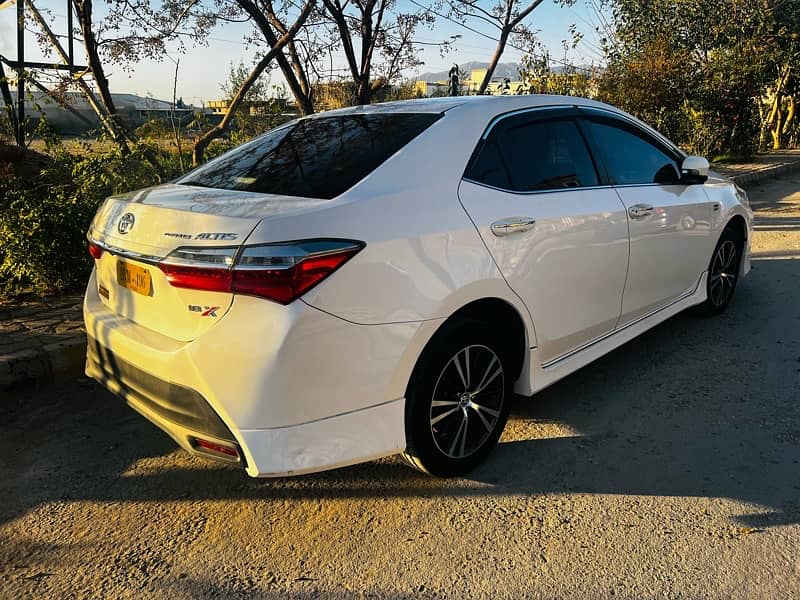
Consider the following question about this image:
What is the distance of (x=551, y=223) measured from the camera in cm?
308

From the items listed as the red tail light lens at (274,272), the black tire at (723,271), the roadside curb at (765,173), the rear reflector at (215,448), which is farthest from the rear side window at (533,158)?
the roadside curb at (765,173)

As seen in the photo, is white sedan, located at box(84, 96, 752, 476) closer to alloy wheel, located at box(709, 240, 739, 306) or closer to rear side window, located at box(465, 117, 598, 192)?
rear side window, located at box(465, 117, 598, 192)

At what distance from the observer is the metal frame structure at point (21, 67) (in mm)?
5465

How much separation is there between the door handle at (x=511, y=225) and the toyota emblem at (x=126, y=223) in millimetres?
1488

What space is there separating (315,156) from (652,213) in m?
2.09

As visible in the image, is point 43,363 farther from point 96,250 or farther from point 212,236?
point 212,236

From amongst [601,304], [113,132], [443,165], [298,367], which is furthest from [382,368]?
[113,132]

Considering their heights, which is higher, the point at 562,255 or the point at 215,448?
the point at 562,255

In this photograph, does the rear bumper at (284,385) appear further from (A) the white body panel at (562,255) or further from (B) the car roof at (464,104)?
(B) the car roof at (464,104)

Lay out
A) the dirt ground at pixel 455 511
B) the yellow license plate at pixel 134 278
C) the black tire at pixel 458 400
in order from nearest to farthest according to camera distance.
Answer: the dirt ground at pixel 455 511, the yellow license plate at pixel 134 278, the black tire at pixel 458 400

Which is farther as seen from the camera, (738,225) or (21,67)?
(21,67)

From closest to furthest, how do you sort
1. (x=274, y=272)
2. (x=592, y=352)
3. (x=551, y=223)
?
(x=274, y=272) < (x=551, y=223) < (x=592, y=352)

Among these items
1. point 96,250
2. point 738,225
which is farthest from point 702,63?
point 96,250

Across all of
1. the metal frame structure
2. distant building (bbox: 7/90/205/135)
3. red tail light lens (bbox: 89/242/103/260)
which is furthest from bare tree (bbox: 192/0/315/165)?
red tail light lens (bbox: 89/242/103/260)
